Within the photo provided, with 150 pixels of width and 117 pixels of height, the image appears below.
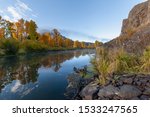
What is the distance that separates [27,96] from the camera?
10.9m

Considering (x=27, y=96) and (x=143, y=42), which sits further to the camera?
(x=143, y=42)

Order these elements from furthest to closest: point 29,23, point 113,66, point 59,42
A: point 59,42 < point 29,23 < point 113,66

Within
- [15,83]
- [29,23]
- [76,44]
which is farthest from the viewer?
[76,44]

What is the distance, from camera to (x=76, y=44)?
14438cm

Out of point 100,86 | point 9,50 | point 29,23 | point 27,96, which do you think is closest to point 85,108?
point 100,86

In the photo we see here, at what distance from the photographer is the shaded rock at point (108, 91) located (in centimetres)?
838

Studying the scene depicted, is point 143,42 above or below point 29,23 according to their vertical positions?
below

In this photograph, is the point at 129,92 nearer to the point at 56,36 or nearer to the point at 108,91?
the point at 108,91

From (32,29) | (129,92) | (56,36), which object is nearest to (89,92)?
(129,92)

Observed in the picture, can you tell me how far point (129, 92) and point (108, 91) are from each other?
2.62ft

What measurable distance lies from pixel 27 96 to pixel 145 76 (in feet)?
18.2

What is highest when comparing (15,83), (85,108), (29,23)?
(29,23)

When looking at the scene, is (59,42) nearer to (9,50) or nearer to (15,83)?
(9,50)

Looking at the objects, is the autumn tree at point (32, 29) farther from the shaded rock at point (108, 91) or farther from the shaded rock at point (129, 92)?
the shaded rock at point (129, 92)
